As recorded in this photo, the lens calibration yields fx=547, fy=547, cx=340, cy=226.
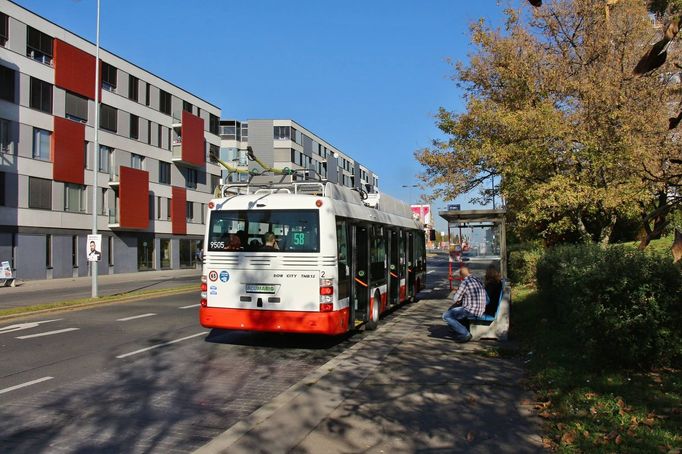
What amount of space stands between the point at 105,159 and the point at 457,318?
121 ft

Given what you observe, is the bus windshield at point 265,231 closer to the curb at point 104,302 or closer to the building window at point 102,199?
the curb at point 104,302

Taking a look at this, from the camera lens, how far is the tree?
43.3ft

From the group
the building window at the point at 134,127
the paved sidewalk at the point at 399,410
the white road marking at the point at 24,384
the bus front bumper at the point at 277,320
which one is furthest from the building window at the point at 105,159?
the paved sidewalk at the point at 399,410

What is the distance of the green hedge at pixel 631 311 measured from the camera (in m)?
5.92

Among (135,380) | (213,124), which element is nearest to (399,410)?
(135,380)

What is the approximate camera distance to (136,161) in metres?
43.9

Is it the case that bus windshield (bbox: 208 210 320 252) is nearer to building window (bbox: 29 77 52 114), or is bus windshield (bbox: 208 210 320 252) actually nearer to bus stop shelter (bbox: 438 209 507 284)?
bus stop shelter (bbox: 438 209 507 284)

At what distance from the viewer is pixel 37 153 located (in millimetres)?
33906

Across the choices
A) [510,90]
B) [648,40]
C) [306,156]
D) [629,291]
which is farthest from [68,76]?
[306,156]

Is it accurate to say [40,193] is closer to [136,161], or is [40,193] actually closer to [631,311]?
[136,161]

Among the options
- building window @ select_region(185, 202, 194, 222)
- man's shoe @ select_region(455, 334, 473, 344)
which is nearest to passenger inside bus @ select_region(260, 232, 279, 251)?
man's shoe @ select_region(455, 334, 473, 344)

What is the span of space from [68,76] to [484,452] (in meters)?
38.7

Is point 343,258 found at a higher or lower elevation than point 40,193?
lower

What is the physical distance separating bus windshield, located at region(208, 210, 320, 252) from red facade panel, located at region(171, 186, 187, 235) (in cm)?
3963
